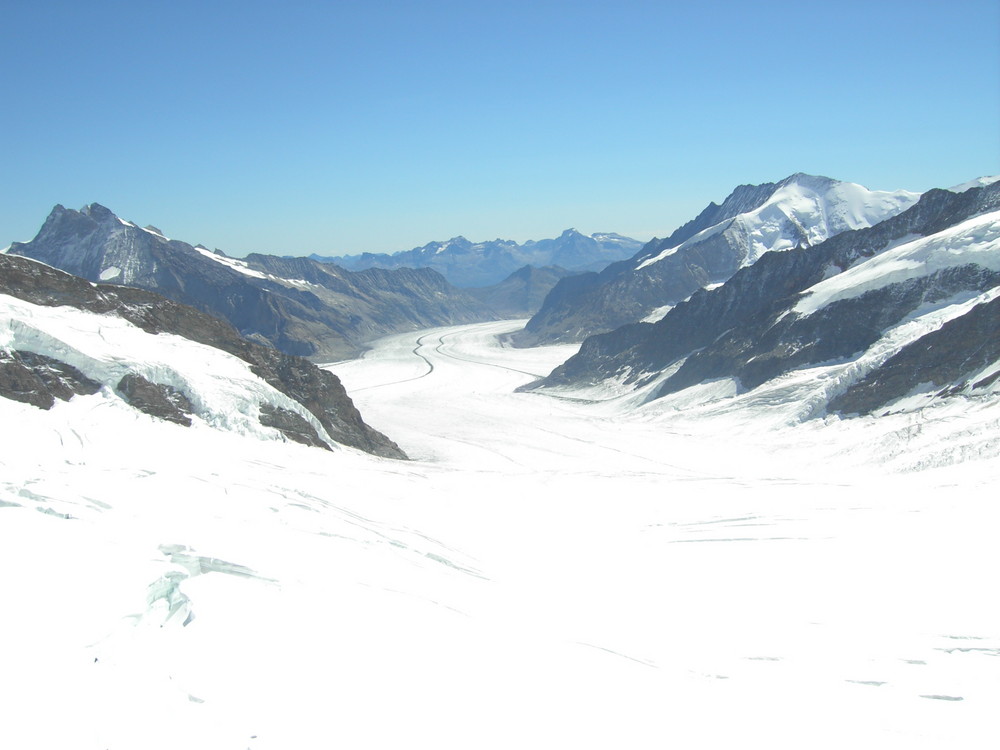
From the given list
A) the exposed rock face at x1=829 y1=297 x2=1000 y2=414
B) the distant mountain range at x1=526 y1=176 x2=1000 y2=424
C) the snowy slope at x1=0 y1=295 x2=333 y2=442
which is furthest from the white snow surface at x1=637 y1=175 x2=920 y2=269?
the snowy slope at x1=0 y1=295 x2=333 y2=442

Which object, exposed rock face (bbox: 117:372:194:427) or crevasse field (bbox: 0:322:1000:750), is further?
exposed rock face (bbox: 117:372:194:427)

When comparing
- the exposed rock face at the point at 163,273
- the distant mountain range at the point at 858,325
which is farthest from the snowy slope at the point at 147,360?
the exposed rock face at the point at 163,273

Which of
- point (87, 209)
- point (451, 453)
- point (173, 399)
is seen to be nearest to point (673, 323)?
point (451, 453)

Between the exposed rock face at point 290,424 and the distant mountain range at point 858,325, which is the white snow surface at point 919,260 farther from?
the exposed rock face at point 290,424

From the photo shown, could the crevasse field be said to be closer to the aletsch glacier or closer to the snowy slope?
the aletsch glacier

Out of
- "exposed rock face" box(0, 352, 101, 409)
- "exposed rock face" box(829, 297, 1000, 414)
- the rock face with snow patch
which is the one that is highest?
the rock face with snow patch

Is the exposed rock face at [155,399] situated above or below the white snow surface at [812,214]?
below

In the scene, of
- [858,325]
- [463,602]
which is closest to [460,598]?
[463,602]
